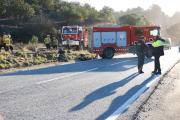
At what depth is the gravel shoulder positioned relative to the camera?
4.11 meters

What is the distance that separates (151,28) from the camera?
18.5 m

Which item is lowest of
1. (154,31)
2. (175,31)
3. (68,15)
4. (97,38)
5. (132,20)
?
(97,38)

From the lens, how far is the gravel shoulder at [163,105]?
13.5 feet

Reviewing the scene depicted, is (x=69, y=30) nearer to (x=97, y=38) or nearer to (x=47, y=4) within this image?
(x=97, y=38)

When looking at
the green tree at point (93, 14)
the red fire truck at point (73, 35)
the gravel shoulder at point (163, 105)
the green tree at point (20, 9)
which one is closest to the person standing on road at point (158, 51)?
the gravel shoulder at point (163, 105)

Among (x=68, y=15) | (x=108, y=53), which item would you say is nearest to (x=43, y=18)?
(x=68, y=15)

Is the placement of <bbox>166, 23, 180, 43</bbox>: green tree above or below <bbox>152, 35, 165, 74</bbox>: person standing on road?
above

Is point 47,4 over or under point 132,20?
over

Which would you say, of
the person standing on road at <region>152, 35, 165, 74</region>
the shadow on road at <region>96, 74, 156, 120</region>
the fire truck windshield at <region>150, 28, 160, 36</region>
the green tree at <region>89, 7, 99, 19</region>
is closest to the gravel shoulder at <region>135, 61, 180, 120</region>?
the shadow on road at <region>96, 74, 156, 120</region>

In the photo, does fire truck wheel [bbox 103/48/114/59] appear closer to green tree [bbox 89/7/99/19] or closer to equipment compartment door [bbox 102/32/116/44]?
equipment compartment door [bbox 102/32/116/44]

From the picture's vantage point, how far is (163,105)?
15.8 feet

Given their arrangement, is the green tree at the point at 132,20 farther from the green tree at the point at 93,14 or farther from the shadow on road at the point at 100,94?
the shadow on road at the point at 100,94

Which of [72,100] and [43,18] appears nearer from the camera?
[72,100]

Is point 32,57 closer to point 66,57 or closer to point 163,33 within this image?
point 66,57
